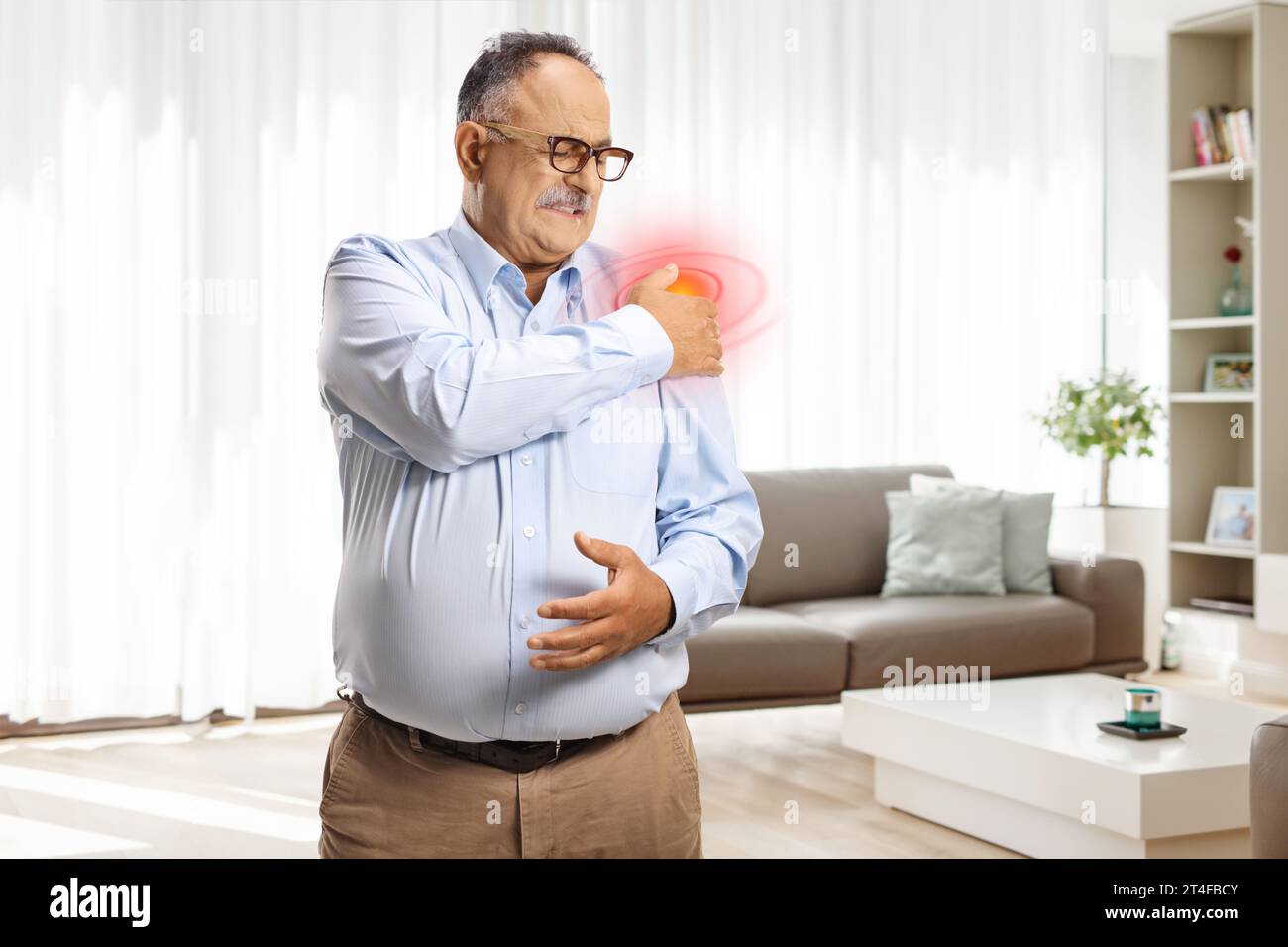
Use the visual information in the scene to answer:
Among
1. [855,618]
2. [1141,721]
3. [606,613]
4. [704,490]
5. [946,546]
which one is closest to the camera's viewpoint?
[606,613]

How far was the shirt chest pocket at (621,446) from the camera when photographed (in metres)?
1.20

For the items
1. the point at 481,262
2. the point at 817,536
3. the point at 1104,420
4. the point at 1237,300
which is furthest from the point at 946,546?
the point at 481,262

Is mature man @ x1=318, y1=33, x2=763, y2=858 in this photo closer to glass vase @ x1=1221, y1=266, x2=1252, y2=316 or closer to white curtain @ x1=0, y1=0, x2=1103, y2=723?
white curtain @ x1=0, y1=0, x2=1103, y2=723

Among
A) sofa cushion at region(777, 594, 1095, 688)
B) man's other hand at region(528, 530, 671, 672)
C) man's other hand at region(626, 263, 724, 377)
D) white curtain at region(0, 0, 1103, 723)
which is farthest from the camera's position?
white curtain at region(0, 0, 1103, 723)

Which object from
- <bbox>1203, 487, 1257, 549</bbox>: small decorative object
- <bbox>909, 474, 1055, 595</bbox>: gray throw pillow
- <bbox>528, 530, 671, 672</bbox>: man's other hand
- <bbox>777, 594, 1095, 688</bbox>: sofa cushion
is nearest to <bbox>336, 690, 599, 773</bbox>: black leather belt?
<bbox>528, 530, 671, 672</bbox>: man's other hand

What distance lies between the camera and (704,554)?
1.20 m

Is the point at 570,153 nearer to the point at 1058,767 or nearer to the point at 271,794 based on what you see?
the point at 1058,767

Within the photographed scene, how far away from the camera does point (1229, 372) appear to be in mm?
5438

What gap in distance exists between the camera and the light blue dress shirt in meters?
1.10

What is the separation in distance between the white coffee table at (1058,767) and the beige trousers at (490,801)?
5.98 ft

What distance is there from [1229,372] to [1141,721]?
112 inches

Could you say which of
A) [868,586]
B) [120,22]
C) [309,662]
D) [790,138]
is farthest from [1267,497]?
[120,22]

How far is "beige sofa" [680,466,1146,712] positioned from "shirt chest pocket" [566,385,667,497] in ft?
8.27

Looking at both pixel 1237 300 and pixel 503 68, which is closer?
pixel 503 68
